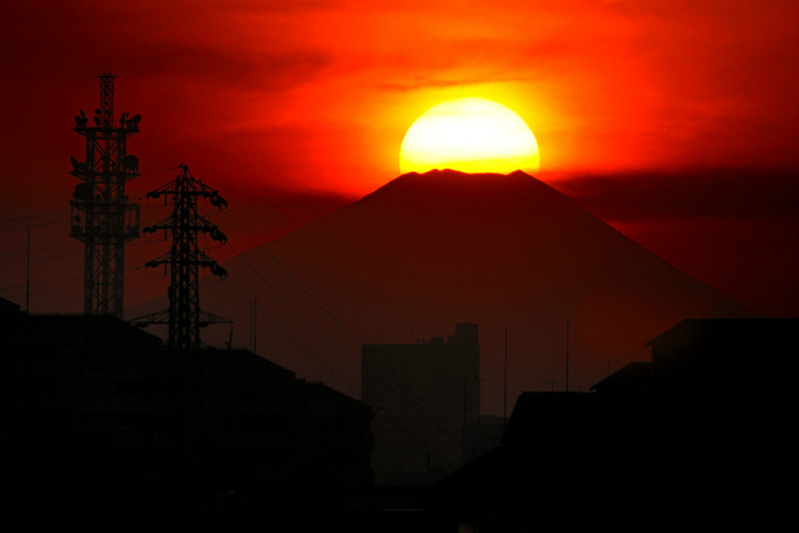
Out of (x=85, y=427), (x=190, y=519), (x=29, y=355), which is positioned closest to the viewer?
(x=190, y=519)

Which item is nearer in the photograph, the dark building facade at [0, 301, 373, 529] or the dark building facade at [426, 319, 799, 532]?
the dark building facade at [426, 319, 799, 532]

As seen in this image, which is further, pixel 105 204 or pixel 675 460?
pixel 105 204

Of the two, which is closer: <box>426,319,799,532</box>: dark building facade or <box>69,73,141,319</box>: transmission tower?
<box>426,319,799,532</box>: dark building facade

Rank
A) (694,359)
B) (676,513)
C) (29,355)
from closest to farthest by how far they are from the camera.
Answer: (676,513)
(694,359)
(29,355)

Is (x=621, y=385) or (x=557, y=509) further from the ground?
(x=621, y=385)

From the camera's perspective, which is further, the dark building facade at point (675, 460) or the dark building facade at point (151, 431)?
the dark building facade at point (151, 431)

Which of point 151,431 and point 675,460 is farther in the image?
point 151,431

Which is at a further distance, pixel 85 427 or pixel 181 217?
pixel 85 427

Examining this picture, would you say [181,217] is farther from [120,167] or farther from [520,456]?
[120,167]

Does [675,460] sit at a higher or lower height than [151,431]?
higher

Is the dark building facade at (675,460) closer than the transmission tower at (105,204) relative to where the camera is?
Yes

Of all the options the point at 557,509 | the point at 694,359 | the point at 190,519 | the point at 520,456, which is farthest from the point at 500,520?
the point at 190,519

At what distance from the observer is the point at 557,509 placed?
39.8 meters

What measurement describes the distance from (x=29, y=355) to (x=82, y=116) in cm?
3504
